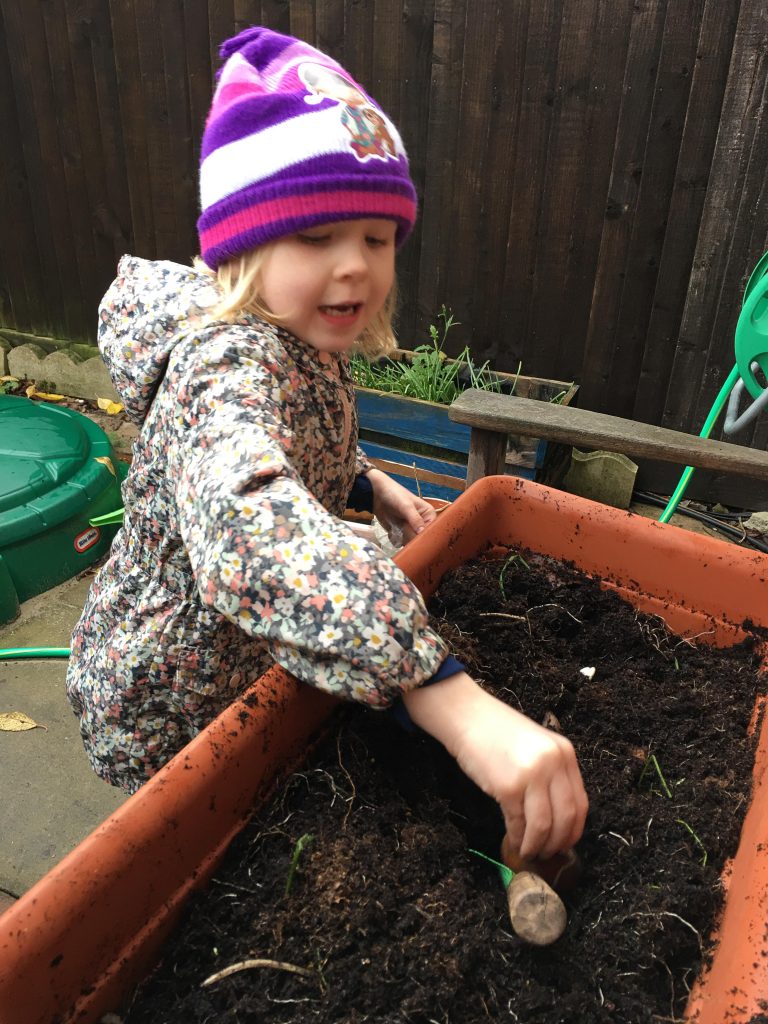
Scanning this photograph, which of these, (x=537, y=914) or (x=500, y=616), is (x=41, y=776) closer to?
(x=500, y=616)

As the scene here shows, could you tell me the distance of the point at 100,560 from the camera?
3408 mm

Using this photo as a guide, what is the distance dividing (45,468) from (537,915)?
2.75 m

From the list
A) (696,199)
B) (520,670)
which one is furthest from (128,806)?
(696,199)

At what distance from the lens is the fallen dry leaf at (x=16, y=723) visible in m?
2.54

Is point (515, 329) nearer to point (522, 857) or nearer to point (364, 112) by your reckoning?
point (364, 112)

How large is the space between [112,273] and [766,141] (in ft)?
12.2

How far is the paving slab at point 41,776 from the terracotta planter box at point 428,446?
152 cm

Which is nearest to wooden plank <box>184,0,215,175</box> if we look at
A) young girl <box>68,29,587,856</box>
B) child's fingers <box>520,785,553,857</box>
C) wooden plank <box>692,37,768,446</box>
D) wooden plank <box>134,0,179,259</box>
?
wooden plank <box>134,0,179,259</box>

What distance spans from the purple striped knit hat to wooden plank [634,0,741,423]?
103 inches

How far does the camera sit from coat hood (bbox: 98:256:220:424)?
1160mm

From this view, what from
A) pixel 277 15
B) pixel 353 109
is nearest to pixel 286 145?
pixel 353 109

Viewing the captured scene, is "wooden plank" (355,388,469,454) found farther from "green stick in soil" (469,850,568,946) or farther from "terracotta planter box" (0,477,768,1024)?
"green stick in soil" (469,850,568,946)

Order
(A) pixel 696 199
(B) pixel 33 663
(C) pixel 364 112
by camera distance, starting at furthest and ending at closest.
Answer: (A) pixel 696 199
(B) pixel 33 663
(C) pixel 364 112

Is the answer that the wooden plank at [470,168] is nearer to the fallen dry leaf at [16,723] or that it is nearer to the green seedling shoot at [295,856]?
the fallen dry leaf at [16,723]
